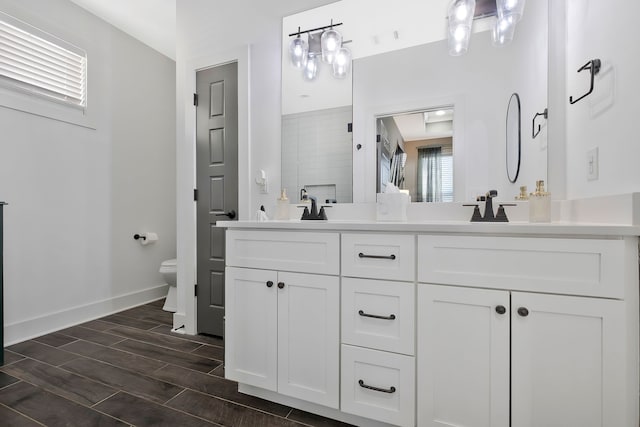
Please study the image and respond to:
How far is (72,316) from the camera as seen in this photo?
8.04 ft

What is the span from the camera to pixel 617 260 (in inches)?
34.3

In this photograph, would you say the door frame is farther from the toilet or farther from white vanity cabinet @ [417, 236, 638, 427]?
white vanity cabinet @ [417, 236, 638, 427]

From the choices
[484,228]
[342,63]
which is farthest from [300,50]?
[484,228]

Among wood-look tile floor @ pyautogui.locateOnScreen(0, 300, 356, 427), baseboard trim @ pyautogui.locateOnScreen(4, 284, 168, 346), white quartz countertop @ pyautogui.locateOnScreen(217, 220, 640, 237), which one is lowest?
wood-look tile floor @ pyautogui.locateOnScreen(0, 300, 356, 427)

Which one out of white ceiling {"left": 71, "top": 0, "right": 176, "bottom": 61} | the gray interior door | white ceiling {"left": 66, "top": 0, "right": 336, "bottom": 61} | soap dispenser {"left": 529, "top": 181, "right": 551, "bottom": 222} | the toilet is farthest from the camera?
the toilet

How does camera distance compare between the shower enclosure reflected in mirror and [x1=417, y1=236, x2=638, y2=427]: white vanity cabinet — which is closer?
[x1=417, y1=236, x2=638, y2=427]: white vanity cabinet

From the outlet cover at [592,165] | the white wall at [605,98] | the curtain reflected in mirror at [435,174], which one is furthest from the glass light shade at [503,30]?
the outlet cover at [592,165]

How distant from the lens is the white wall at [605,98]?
95 centimetres

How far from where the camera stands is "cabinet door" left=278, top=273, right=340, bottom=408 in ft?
4.13

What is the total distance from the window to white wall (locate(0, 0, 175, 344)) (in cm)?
7

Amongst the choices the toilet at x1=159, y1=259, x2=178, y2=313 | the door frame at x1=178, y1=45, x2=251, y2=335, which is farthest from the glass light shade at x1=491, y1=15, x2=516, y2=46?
the toilet at x1=159, y1=259, x2=178, y2=313

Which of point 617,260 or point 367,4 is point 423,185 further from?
point 367,4

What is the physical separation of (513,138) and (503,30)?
53 centimetres

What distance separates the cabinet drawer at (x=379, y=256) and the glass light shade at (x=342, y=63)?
110cm
